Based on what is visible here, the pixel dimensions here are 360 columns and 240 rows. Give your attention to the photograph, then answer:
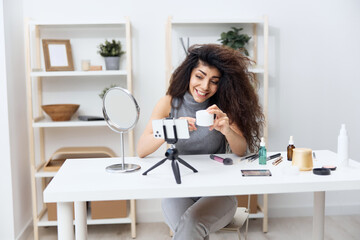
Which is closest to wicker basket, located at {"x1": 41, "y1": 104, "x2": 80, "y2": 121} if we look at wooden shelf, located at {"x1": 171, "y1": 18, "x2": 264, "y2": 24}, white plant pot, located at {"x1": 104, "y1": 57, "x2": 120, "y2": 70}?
white plant pot, located at {"x1": 104, "y1": 57, "x2": 120, "y2": 70}

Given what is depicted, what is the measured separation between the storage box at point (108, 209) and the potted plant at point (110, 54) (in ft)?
3.28

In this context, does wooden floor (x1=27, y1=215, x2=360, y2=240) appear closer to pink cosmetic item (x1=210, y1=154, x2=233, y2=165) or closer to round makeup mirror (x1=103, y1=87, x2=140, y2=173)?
pink cosmetic item (x1=210, y1=154, x2=233, y2=165)

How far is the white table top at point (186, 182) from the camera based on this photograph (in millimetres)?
1497

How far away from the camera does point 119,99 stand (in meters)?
1.78

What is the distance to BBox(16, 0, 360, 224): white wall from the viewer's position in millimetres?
3162

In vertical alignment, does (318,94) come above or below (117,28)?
below

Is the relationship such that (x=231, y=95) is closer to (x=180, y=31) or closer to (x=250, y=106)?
(x=250, y=106)

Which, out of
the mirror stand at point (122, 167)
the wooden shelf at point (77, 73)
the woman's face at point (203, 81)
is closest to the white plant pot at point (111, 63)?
the wooden shelf at point (77, 73)

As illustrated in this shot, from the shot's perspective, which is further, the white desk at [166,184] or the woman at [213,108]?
the woman at [213,108]

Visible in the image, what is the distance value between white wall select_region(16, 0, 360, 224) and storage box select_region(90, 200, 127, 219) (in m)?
0.30

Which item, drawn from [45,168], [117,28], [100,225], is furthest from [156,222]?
[117,28]

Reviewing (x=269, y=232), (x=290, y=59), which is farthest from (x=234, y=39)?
(x=269, y=232)

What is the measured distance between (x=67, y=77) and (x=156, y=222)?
1355 mm

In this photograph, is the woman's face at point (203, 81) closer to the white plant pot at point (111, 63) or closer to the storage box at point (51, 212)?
the white plant pot at point (111, 63)
